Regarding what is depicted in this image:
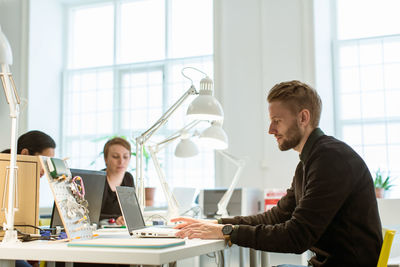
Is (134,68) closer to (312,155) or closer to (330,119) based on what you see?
(330,119)

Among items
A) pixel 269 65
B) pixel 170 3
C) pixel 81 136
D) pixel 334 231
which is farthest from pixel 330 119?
pixel 334 231

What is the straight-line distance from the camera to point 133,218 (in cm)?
216

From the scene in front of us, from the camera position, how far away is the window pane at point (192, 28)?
19.4ft

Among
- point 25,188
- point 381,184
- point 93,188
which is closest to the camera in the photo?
point 25,188

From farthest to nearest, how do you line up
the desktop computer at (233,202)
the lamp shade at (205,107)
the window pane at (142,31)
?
1. the window pane at (142,31)
2. the desktop computer at (233,202)
3. the lamp shade at (205,107)

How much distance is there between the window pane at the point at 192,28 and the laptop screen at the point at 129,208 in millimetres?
3766

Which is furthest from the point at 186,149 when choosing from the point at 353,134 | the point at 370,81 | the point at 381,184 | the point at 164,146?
the point at 370,81

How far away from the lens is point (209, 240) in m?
1.86

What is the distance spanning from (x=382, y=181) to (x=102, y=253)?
3860mm

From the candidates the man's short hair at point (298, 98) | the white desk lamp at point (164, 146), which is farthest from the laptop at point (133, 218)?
the white desk lamp at point (164, 146)

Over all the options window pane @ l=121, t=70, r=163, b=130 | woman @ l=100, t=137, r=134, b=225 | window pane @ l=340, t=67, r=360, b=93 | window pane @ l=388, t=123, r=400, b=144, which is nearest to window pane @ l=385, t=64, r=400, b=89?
window pane @ l=340, t=67, r=360, b=93

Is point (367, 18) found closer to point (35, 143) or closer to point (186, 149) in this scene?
point (186, 149)

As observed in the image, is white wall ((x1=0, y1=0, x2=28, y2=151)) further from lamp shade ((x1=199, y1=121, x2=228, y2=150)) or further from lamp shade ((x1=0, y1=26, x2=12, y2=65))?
lamp shade ((x1=0, y1=26, x2=12, y2=65))

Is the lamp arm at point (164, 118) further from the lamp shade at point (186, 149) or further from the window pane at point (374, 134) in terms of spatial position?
the window pane at point (374, 134)
